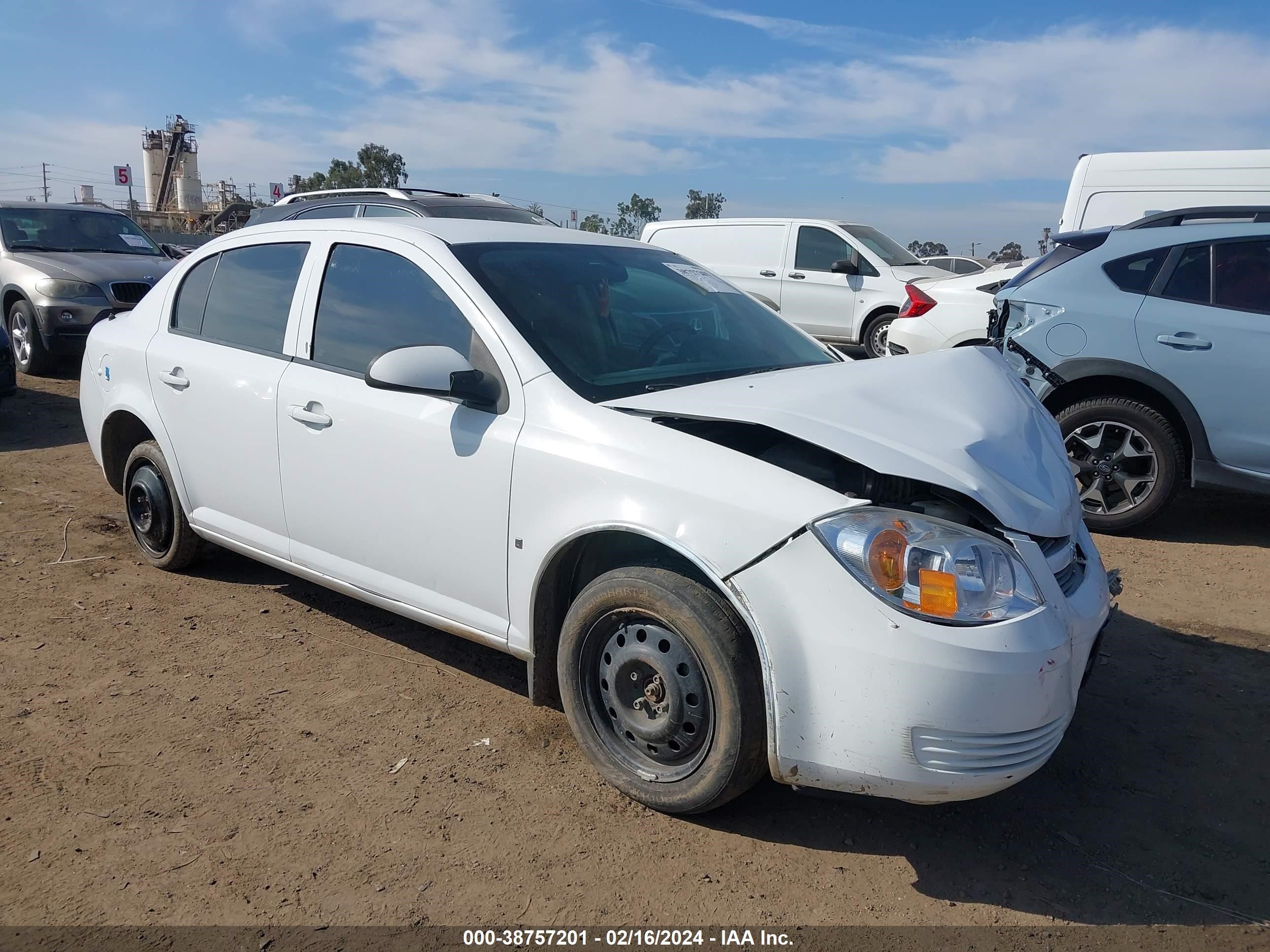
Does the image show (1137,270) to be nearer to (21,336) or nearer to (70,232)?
(21,336)

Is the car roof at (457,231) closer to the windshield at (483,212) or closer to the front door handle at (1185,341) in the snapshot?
the front door handle at (1185,341)

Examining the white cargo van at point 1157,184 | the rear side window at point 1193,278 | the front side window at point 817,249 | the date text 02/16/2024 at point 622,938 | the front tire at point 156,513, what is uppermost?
the white cargo van at point 1157,184

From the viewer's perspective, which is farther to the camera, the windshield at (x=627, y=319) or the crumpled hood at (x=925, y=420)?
the windshield at (x=627, y=319)

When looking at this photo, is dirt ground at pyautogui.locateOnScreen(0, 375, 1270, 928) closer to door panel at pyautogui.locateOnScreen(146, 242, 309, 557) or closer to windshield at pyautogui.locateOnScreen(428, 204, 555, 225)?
door panel at pyautogui.locateOnScreen(146, 242, 309, 557)

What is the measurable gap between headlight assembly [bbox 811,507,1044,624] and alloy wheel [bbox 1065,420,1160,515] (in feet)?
11.6

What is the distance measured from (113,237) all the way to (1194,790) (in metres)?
12.0

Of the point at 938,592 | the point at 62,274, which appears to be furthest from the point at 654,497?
the point at 62,274

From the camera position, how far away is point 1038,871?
2631mm

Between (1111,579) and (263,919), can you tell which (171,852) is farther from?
(1111,579)

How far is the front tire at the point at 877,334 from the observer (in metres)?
11.8

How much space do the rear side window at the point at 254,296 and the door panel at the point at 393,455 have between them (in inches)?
8.5

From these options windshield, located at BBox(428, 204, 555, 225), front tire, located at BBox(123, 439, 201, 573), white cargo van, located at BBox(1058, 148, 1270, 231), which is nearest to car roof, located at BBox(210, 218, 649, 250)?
front tire, located at BBox(123, 439, 201, 573)

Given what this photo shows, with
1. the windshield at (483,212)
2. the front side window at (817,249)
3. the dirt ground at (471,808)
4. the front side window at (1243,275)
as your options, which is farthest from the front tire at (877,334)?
the dirt ground at (471,808)

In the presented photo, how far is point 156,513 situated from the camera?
4.59 meters
